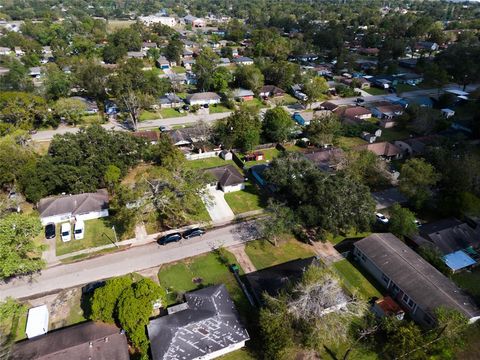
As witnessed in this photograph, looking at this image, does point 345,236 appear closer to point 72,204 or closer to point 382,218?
point 382,218

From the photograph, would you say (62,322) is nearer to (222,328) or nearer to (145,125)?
(222,328)

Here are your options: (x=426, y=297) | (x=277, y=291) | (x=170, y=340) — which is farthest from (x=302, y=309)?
(x=426, y=297)

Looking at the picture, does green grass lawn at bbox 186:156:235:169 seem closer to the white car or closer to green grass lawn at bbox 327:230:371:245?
green grass lawn at bbox 327:230:371:245

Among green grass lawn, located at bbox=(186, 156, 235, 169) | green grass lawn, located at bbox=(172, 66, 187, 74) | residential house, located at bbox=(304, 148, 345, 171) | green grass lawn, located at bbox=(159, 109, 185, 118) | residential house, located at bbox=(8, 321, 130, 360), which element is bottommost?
green grass lawn, located at bbox=(186, 156, 235, 169)

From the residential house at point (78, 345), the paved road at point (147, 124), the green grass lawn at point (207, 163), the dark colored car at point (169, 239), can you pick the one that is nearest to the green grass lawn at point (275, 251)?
the dark colored car at point (169, 239)

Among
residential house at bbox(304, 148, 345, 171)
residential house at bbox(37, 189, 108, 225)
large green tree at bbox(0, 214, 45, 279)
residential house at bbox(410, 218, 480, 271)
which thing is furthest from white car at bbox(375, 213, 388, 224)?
large green tree at bbox(0, 214, 45, 279)

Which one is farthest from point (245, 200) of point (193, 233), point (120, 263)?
point (120, 263)

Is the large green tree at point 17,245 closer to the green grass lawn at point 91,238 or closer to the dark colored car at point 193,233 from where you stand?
the green grass lawn at point 91,238
